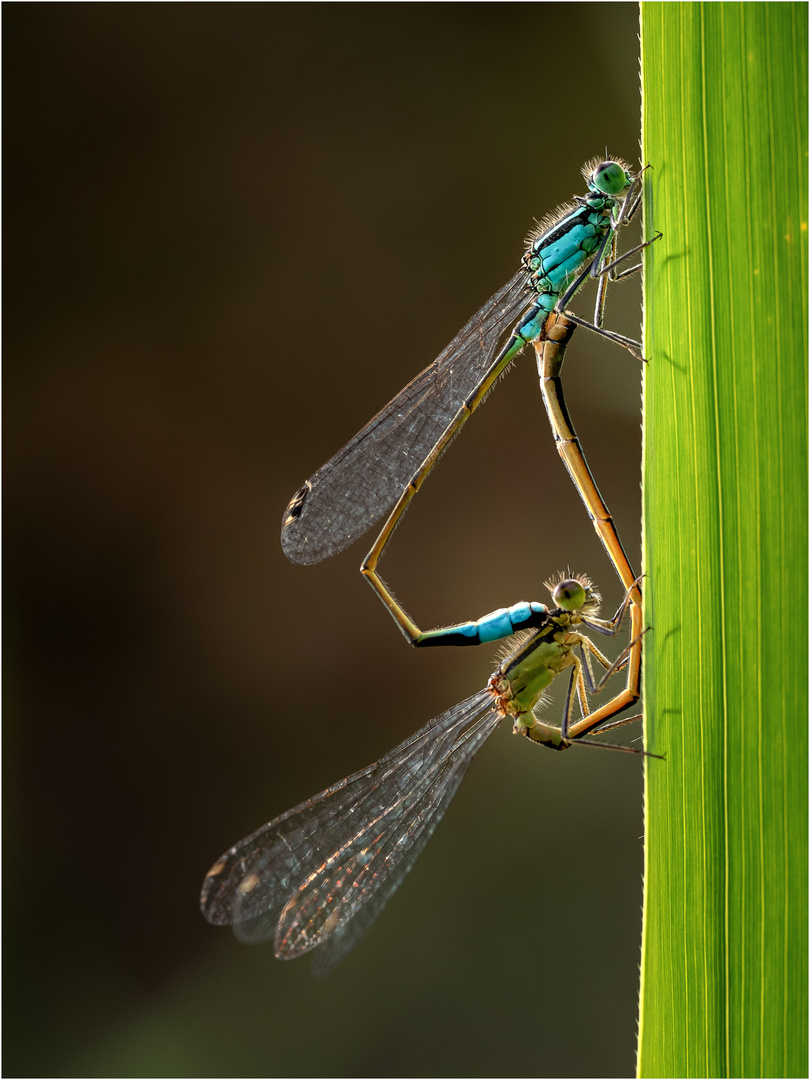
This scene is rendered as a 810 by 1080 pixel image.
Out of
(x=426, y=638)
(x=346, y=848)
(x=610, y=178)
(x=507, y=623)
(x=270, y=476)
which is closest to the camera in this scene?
(x=610, y=178)

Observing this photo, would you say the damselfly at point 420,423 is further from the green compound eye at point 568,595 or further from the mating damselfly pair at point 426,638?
the green compound eye at point 568,595

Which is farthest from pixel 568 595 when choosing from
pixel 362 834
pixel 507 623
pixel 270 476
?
pixel 270 476

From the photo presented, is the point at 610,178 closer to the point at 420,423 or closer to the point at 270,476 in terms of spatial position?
the point at 420,423

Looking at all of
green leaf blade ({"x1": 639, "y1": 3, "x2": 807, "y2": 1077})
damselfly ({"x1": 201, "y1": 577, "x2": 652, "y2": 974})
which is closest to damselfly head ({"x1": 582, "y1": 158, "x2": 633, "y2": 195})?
green leaf blade ({"x1": 639, "y1": 3, "x2": 807, "y2": 1077})

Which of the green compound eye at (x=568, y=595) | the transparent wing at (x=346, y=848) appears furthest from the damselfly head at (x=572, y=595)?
the transparent wing at (x=346, y=848)

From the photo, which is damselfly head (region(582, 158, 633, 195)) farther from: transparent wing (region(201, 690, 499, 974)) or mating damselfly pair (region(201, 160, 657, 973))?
transparent wing (region(201, 690, 499, 974))

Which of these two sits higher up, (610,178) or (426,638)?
(610,178)

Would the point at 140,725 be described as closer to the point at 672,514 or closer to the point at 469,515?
the point at 469,515

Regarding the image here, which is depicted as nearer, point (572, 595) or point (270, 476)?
point (572, 595)
